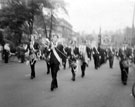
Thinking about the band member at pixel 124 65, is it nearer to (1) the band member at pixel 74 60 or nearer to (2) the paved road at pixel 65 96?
(2) the paved road at pixel 65 96

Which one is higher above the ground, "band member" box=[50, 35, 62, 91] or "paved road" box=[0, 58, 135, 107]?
"band member" box=[50, 35, 62, 91]

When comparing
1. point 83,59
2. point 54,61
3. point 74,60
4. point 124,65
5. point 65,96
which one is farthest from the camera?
point 83,59

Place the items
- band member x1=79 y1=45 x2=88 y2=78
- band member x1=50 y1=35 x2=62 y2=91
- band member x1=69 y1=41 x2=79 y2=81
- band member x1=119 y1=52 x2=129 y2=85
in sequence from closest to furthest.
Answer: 1. band member x1=50 y1=35 x2=62 y2=91
2. band member x1=119 y1=52 x2=129 y2=85
3. band member x1=69 y1=41 x2=79 y2=81
4. band member x1=79 y1=45 x2=88 y2=78

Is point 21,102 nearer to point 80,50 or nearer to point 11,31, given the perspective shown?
point 80,50

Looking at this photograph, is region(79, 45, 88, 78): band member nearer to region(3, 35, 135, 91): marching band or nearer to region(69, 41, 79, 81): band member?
region(3, 35, 135, 91): marching band

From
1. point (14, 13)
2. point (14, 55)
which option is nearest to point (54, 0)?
point (14, 13)

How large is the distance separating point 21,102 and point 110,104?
98.0 inches

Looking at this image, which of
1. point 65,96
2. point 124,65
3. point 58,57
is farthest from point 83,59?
point 65,96

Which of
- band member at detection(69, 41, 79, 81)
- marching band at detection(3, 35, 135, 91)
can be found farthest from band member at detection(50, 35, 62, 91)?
band member at detection(69, 41, 79, 81)

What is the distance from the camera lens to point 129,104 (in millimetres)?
5754

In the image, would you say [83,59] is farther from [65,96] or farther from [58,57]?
[65,96]

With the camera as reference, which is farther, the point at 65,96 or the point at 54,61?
the point at 54,61

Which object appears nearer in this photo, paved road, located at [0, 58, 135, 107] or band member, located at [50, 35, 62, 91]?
paved road, located at [0, 58, 135, 107]

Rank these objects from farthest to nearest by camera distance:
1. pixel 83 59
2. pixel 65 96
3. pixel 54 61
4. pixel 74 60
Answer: pixel 83 59 < pixel 74 60 < pixel 54 61 < pixel 65 96
